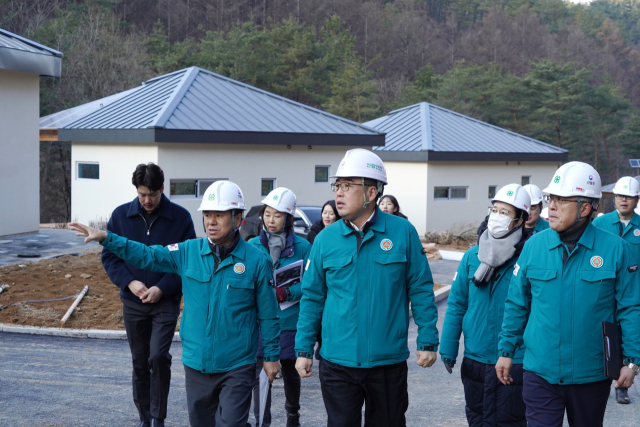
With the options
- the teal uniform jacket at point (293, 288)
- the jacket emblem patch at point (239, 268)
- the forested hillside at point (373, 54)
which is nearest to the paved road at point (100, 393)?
the teal uniform jacket at point (293, 288)

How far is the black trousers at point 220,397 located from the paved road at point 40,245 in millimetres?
10098

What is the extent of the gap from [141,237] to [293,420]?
1.96m

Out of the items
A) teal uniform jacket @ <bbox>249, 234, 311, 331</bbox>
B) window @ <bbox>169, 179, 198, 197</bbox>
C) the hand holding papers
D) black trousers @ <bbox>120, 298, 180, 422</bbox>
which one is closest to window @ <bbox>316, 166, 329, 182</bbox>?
window @ <bbox>169, 179, 198, 197</bbox>

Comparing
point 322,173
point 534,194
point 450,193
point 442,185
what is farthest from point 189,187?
point 534,194

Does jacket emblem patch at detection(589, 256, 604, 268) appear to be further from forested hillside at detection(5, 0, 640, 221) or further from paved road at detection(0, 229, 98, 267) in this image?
forested hillside at detection(5, 0, 640, 221)

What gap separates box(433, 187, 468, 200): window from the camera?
29000mm

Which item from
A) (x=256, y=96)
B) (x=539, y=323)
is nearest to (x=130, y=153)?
(x=256, y=96)

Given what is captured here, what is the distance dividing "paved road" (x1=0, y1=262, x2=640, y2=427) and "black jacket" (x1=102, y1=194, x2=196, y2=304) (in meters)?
1.29

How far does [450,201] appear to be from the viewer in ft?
95.7

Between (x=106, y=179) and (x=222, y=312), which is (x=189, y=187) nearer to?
(x=106, y=179)

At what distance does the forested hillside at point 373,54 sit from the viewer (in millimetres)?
41750

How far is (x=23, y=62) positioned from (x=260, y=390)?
15359mm

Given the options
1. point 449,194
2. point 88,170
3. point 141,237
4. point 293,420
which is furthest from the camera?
point 449,194

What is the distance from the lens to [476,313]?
4.77 metres
